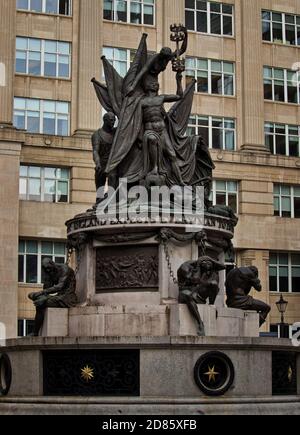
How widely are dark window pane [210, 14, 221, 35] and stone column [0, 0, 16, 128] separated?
39.7 ft

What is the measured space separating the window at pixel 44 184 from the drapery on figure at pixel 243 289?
30.0m

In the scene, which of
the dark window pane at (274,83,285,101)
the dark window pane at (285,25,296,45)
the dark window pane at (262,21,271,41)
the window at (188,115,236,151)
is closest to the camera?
the window at (188,115,236,151)

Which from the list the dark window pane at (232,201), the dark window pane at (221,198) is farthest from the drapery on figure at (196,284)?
the dark window pane at (232,201)

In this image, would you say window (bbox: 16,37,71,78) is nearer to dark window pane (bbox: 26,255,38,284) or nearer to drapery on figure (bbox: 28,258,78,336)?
dark window pane (bbox: 26,255,38,284)

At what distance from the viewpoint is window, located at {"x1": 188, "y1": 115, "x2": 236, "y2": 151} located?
174ft

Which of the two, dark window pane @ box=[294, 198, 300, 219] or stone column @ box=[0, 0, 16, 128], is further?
dark window pane @ box=[294, 198, 300, 219]

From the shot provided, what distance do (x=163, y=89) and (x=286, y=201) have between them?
9.73m

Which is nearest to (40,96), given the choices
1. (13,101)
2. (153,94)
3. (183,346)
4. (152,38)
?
(13,101)

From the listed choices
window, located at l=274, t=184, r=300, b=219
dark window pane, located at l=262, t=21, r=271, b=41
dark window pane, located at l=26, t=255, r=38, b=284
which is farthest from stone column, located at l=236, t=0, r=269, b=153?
dark window pane, located at l=26, t=255, r=38, b=284

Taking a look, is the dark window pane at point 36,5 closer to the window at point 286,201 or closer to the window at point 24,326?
the window at point 286,201

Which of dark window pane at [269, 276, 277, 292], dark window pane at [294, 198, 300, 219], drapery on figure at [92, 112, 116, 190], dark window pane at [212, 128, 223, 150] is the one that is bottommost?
dark window pane at [269, 276, 277, 292]

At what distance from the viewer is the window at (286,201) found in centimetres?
5388

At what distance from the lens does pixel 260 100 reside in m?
54.9

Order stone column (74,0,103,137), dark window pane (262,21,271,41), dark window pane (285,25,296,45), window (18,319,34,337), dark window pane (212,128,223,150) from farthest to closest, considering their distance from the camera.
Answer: dark window pane (285,25,296,45), dark window pane (262,21,271,41), dark window pane (212,128,223,150), stone column (74,0,103,137), window (18,319,34,337)
